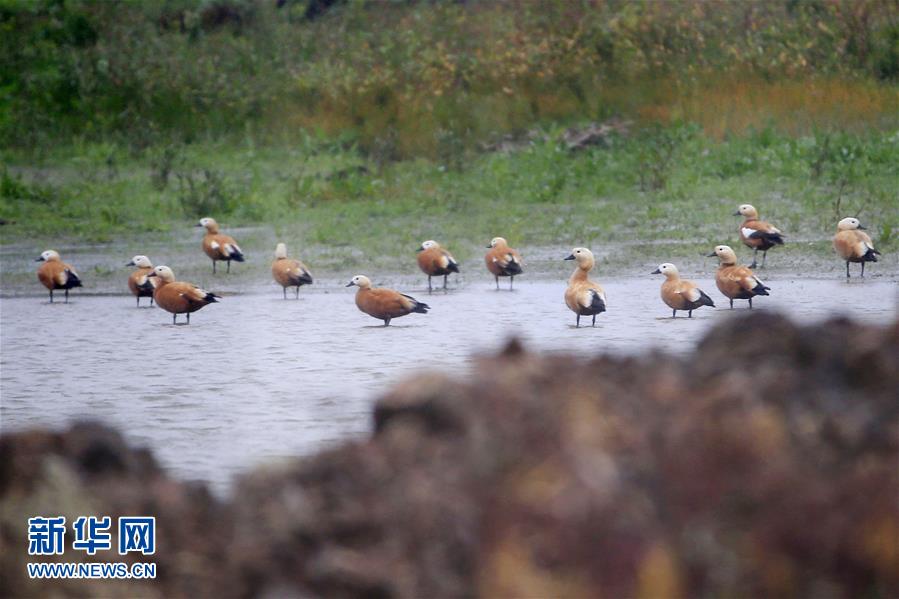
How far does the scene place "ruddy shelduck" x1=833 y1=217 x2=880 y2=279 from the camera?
360 inches

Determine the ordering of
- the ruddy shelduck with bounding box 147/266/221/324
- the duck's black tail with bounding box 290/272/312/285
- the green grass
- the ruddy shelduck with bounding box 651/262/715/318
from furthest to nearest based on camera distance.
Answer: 1. the green grass
2. the duck's black tail with bounding box 290/272/312/285
3. the ruddy shelduck with bounding box 147/266/221/324
4. the ruddy shelduck with bounding box 651/262/715/318

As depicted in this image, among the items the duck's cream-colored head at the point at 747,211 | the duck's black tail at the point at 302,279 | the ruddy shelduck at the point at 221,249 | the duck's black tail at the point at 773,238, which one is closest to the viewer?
the duck's black tail at the point at 302,279

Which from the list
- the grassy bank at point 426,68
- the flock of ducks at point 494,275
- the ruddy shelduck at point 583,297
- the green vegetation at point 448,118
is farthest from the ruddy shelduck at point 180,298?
the grassy bank at point 426,68

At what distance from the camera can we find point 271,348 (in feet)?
26.2

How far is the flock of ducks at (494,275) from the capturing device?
8219 millimetres

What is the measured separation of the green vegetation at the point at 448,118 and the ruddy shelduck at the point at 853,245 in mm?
1144

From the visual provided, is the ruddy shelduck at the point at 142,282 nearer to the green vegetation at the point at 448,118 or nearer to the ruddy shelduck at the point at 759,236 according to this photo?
the green vegetation at the point at 448,118

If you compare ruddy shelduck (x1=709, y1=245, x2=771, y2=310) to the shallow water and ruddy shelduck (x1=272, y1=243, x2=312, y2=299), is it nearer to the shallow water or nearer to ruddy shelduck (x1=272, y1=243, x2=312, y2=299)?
the shallow water

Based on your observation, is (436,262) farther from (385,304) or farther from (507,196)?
(507,196)

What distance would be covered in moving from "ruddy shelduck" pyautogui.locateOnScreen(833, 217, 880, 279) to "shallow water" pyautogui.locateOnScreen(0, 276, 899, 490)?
17cm

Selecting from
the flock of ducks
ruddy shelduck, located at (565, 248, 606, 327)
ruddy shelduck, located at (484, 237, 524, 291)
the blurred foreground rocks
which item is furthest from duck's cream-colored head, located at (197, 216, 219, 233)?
the blurred foreground rocks

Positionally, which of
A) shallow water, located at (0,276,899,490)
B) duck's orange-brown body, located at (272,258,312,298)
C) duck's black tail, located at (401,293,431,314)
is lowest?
shallow water, located at (0,276,899,490)

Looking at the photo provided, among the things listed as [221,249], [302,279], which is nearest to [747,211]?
[302,279]

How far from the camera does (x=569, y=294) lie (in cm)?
809
